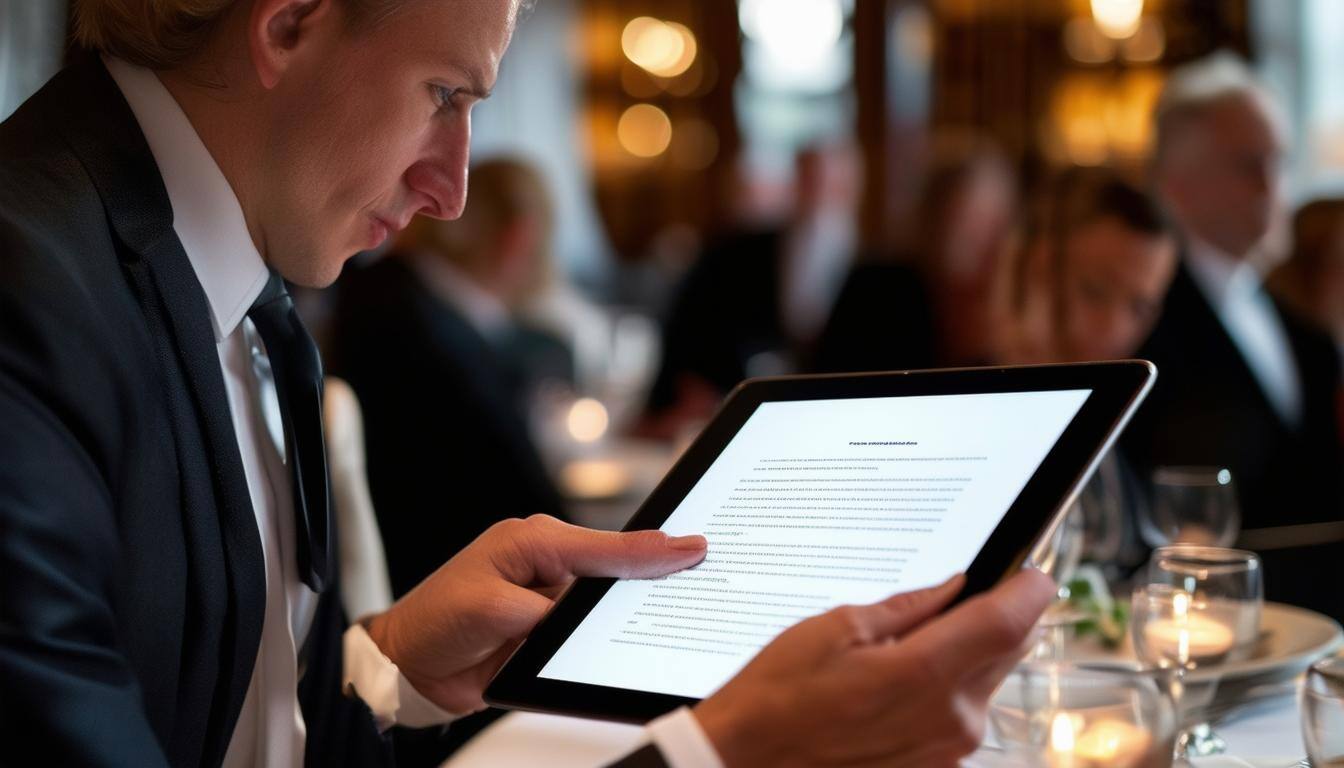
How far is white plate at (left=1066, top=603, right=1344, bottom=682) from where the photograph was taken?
1.21 metres

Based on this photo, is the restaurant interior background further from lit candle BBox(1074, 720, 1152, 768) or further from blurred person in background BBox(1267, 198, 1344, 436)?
lit candle BBox(1074, 720, 1152, 768)

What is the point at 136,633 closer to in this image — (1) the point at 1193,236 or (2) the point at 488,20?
(2) the point at 488,20

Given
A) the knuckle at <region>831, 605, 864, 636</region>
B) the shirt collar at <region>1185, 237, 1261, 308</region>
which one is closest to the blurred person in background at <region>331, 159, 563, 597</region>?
the shirt collar at <region>1185, 237, 1261, 308</region>

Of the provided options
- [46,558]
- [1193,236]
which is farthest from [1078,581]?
[1193,236]

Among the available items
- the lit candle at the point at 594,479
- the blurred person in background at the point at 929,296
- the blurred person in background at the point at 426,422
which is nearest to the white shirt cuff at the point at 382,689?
the blurred person in background at the point at 426,422

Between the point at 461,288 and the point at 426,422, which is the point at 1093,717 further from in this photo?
the point at 461,288

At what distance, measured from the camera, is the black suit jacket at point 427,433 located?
2951mm

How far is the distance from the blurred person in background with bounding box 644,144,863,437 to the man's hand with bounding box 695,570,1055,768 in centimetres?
366

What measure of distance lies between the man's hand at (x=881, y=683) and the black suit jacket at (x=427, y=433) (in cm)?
219

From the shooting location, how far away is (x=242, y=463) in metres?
1.09

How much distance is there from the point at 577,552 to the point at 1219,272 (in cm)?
252

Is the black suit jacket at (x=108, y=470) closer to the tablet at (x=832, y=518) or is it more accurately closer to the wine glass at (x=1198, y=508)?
the tablet at (x=832, y=518)

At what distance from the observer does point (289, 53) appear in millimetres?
1113

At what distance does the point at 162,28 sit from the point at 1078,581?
114 centimetres
